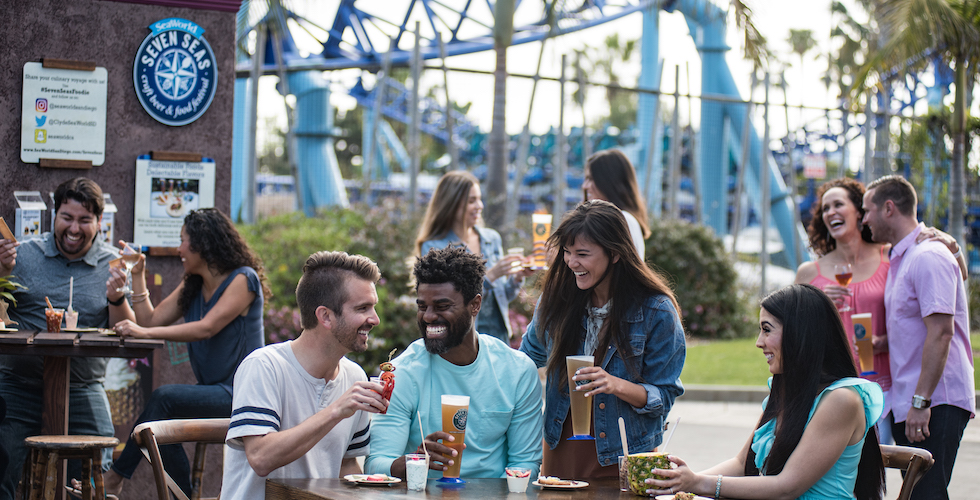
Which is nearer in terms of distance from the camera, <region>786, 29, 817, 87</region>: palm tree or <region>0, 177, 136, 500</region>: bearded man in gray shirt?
<region>0, 177, 136, 500</region>: bearded man in gray shirt

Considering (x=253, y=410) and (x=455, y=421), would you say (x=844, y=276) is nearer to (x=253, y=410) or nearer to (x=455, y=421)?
(x=455, y=421)

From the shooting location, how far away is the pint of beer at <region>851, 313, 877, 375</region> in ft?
14.8

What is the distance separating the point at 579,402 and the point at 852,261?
2438 millimetres

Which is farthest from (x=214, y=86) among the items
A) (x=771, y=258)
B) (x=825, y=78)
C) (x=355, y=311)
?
(x=825, y=78)

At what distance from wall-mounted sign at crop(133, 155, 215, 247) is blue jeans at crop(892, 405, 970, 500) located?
4445 millimetres

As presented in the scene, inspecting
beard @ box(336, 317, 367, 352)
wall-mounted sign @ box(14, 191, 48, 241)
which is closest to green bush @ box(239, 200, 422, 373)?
wall-mounted sign @ box(14, 191, 48, 241)

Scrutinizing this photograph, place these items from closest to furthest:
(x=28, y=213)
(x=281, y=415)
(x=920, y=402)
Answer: (x=281, y=415)
(x=920, y=402)
(x=28, y=213)

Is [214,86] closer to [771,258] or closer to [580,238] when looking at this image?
[580,238]

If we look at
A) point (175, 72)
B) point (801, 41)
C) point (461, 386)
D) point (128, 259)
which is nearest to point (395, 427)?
point (461, 386)

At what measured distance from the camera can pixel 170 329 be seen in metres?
4.75

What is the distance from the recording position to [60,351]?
426 centimetres

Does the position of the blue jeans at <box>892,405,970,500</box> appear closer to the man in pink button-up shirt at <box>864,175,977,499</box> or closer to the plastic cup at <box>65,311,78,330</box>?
the man in pink button-up shirt at <box>864,175,977,499</box>

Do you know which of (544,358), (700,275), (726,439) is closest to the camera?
(544,358)

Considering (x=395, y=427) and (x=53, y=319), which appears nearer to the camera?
(x=395, y=427)
